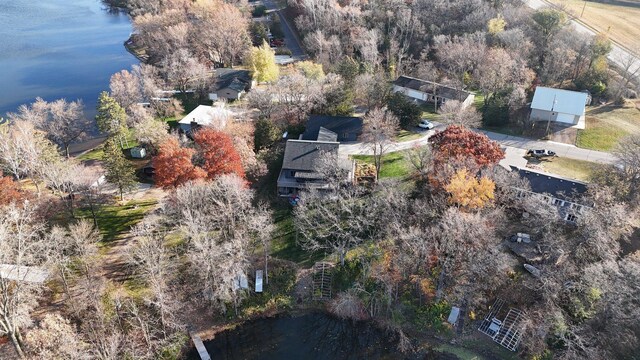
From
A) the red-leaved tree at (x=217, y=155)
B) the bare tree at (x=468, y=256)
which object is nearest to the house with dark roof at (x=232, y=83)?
the red-leaved tree at (x=217, y=155)

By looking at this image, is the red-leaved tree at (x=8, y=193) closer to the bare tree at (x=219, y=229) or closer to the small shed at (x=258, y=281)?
the bare tree at (x=219, y=229)

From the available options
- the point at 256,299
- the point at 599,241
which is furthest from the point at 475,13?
the point at 256,299

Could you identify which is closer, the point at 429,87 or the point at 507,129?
the point at 507,129

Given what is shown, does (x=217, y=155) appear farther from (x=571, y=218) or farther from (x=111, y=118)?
(x=571, y=218)

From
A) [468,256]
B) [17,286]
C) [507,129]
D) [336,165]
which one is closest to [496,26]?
[507,129]

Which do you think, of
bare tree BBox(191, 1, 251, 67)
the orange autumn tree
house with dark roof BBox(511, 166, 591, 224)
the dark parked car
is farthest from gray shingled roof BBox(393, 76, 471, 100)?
bare tree BBox(191, 1, 251, 67)

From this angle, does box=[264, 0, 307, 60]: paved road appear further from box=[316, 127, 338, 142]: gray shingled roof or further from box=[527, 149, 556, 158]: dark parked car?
box=[527, 149, 556, 158]: dark parked car

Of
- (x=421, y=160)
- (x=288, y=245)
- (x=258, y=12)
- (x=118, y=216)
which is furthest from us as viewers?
(x=258, y=12)

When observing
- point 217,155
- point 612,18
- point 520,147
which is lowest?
point 520,147
